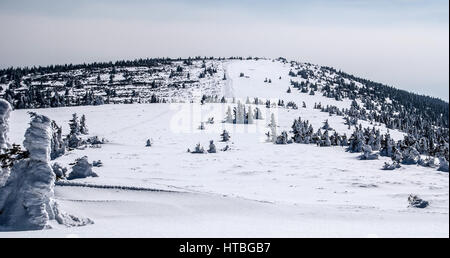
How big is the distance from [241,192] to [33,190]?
13.0 metres

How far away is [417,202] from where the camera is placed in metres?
23.8

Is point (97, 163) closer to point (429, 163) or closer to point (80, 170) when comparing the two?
point (80, 170)

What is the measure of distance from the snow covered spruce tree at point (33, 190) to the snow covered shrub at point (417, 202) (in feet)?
59.2

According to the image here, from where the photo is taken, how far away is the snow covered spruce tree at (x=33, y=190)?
17062 millimetres

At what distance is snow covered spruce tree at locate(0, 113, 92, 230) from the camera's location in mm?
17062

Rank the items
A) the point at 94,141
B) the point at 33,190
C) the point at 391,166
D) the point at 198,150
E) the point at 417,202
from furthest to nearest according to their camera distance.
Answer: the point at 94,141 < the point at 198,150 < the point at 391,166 < the point at 417,202 < the point at 33,190

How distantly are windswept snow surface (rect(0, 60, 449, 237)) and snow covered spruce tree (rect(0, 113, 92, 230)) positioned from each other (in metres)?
0.88

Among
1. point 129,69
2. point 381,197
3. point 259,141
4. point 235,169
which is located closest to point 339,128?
point 259,141

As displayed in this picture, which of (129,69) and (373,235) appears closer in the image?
(373,235)

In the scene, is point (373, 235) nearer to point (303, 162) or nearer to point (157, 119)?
point (303, 162)

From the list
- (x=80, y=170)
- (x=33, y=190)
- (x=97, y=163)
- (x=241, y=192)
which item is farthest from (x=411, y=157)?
(x=33, y=190)

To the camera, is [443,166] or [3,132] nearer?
[3,132]

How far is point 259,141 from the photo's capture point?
5059cm
